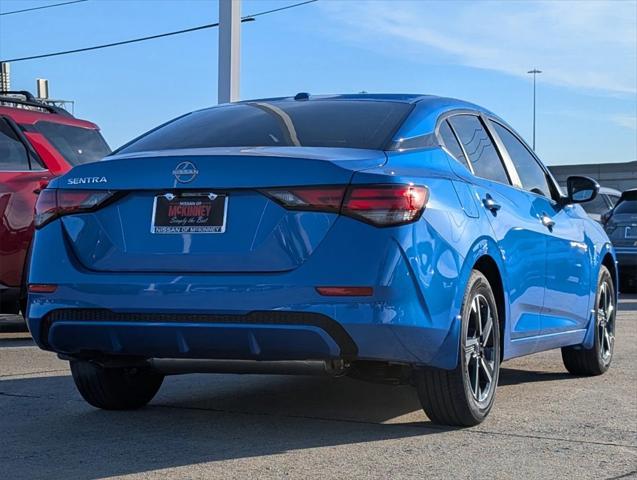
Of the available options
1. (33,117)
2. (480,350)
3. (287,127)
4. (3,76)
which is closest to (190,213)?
(287,127)

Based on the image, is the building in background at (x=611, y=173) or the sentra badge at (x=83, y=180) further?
the building in background at (x=611, y=173)

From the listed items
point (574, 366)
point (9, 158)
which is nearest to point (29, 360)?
point (9, 158)

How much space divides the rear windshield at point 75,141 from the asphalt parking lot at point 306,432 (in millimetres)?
2943

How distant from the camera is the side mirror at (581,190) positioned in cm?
742

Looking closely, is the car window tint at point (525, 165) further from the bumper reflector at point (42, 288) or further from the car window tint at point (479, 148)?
the bumper reflector at point (42, 288)

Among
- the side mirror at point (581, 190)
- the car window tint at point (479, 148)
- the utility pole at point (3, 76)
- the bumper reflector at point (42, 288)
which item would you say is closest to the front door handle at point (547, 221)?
the car window tint at point (479, 148)

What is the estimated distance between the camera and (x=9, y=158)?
9391 millimetres

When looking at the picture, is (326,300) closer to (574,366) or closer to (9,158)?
(574,366)

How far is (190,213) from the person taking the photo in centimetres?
500

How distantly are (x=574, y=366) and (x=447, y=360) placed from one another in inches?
112

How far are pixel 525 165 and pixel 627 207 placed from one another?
11.3 metres

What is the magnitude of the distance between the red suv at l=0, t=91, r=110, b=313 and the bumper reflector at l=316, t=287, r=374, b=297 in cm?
500

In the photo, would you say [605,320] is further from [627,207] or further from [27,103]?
[627,207]

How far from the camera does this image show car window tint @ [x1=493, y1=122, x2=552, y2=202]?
22.5 ft
